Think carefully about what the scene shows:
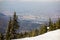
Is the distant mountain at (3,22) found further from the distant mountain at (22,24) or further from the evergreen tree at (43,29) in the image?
the evergreen tree at (43,29)

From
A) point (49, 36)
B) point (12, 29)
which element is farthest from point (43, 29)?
point (12, 29)

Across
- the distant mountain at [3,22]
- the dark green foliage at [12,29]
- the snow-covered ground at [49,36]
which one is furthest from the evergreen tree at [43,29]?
the distant mountain at [3,22]

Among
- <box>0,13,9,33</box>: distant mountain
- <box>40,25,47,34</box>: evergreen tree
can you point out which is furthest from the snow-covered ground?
<box>0,13,9,33</box>: distant mountain

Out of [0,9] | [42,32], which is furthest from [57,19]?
[0,9]

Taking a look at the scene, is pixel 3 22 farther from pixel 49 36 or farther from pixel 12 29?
pixel 49 36

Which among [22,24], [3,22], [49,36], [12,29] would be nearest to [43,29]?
[49,36]

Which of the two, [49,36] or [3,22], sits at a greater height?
[3,22]

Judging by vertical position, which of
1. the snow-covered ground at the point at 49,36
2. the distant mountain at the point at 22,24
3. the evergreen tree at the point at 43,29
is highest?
the distant mountain at the point at 22,24

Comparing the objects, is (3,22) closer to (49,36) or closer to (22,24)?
(22,24)

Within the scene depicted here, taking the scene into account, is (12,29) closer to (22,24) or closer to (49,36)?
(22,24)

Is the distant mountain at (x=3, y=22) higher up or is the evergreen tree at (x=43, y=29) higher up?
the distant mountain at (x=3, y=22)

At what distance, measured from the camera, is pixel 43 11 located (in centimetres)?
135

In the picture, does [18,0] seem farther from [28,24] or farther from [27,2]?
[28,24]

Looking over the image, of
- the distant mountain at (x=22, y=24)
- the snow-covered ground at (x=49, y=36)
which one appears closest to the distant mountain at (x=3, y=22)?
the distant mountain at (x=22, y=24)
